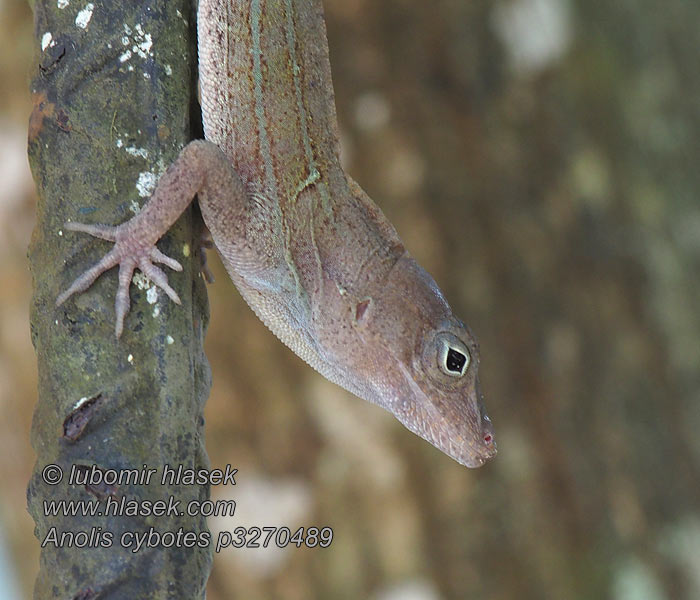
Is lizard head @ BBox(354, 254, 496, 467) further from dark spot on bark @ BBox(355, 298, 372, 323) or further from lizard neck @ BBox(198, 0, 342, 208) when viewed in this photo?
lizard neck @ BBox(198, 0, 342, 208)

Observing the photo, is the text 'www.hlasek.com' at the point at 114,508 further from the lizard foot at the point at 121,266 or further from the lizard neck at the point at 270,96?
the lizard neck at the point at 270,96

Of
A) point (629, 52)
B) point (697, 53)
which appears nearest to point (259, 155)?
point (629, 52)

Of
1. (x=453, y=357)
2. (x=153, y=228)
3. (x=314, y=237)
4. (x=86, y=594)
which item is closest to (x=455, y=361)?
(x=453, y=357)

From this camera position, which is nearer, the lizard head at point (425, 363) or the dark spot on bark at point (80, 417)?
the dark spot on bark at point (80, 417)

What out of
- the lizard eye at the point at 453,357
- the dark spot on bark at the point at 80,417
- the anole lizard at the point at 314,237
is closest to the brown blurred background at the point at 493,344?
the anole lizard at the point at 314,237

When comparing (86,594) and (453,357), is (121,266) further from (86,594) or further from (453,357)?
(453,357)

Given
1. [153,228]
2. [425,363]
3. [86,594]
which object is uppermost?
[153,228]
